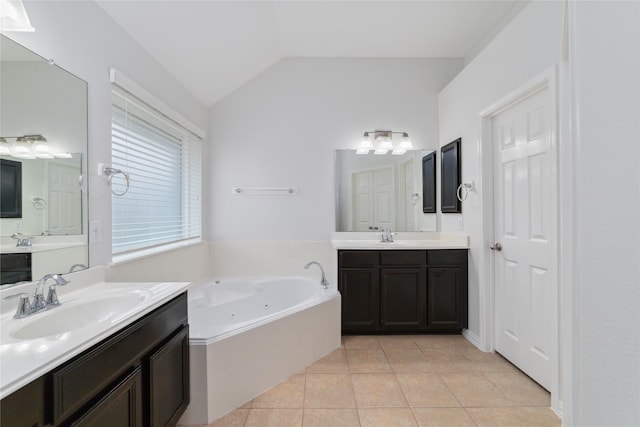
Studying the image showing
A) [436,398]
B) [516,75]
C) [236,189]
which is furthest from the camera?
[236,189]

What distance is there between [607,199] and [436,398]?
1988 millimetres

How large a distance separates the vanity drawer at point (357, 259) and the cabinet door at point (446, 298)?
1.83 ft

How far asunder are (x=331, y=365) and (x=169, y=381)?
49.7 inches

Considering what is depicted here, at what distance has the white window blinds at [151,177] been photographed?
2014mm

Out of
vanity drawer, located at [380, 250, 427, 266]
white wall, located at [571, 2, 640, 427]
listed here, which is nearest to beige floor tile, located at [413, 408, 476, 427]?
vanity drawer, located at [380, 250, 427, 266]

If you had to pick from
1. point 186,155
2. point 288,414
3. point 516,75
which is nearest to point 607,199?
point 288,414

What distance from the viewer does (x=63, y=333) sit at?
1023 mm

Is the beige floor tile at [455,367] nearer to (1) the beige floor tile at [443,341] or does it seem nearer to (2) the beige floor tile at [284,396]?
(1) the beige floor tile at [443,341]

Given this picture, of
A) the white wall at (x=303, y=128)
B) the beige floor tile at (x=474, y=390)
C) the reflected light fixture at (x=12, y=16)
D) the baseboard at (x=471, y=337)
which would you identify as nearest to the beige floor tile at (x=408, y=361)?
the beige floor tile at (x=474, y=390)

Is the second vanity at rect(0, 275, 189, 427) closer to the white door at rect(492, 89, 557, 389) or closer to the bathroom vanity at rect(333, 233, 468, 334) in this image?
the bathroom vanity at rect(333, 233, 468, 334)

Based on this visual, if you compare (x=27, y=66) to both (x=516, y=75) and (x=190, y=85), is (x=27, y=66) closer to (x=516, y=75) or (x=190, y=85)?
(x=190, y=85)

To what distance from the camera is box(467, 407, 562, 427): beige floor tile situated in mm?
1724

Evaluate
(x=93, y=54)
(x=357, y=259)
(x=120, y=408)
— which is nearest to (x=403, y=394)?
(x=357, y=259)

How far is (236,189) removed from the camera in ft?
11.1
